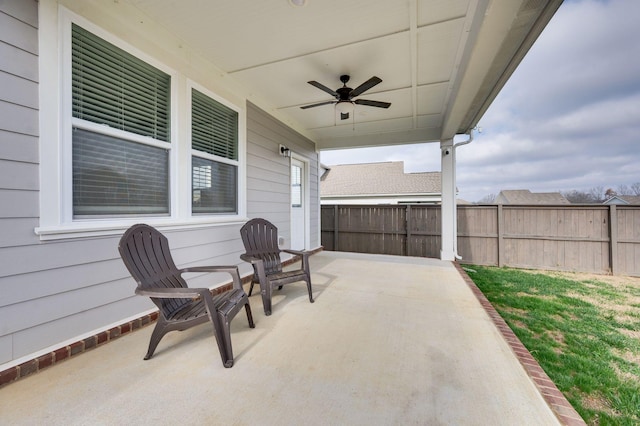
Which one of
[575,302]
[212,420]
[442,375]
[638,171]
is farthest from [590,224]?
[212,420]

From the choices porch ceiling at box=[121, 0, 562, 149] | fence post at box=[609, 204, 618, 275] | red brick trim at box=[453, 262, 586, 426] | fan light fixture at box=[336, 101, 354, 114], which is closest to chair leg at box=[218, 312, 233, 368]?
red brick trim at box=[453, 262, 586, 426]

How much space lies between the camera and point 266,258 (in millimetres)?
3426

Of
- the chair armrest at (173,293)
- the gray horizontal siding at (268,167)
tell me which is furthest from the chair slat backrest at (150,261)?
the gray horizontal siding at (268,167)

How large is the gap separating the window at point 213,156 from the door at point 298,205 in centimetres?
202

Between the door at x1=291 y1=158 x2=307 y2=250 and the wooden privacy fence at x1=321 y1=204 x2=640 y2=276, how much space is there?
185cm

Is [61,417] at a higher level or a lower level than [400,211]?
lower

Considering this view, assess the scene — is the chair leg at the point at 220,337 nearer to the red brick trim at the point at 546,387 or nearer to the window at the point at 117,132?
the window at the point at 117,132

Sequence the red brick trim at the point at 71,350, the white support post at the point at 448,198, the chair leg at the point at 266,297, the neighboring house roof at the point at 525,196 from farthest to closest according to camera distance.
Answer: the neighboring house roof at the point at 525,196 → the white support post at the point at 448,198 → the chair leg at the point at 266,297 → the red brick trim at the point at 71,350

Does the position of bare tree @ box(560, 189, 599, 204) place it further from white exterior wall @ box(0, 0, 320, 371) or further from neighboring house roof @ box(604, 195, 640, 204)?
white exterior wall @ box(0, 0, 320, 371)

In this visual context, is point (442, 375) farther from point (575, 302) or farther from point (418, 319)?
point (575, 302)

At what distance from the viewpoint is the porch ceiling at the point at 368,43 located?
7.63ft

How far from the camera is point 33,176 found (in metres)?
1.80

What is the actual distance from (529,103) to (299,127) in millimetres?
9685

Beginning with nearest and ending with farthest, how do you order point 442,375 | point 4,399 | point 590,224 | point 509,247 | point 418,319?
point 4,399 < point 442,375 < point 418,319 < point 590,224 < point 509,247
